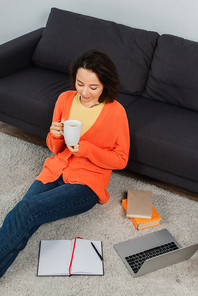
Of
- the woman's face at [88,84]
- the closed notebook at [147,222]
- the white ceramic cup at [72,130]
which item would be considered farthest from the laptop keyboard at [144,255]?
the woman's face at [88,84]

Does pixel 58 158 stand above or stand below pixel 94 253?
above

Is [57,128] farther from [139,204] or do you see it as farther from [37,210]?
[139,204]

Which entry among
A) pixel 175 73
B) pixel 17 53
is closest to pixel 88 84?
pixel 175 73

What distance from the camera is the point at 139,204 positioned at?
1.72 meters

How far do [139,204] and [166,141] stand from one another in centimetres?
41

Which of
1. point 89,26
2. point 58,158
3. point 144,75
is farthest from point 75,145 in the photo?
point 89,26

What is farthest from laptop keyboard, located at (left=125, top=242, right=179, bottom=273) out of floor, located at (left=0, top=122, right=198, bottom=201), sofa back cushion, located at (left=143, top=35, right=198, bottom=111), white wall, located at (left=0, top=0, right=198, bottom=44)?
white wall, located at (left=0, top=0, right=198, bottom=44)

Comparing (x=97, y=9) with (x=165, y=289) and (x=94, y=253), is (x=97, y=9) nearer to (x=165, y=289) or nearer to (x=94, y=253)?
(x=94, y=253)

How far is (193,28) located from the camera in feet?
7.30

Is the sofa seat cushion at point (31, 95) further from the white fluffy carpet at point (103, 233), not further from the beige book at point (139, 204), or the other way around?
the beige book at point (139, 204)

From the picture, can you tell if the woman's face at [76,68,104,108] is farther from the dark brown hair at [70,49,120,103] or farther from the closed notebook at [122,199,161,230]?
the closed notebook at [122,199,161,230]

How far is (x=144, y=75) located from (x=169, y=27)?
1.60ft

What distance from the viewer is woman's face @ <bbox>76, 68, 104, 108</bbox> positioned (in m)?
1.35

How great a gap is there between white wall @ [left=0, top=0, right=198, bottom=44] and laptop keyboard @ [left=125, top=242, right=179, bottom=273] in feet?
5.27
